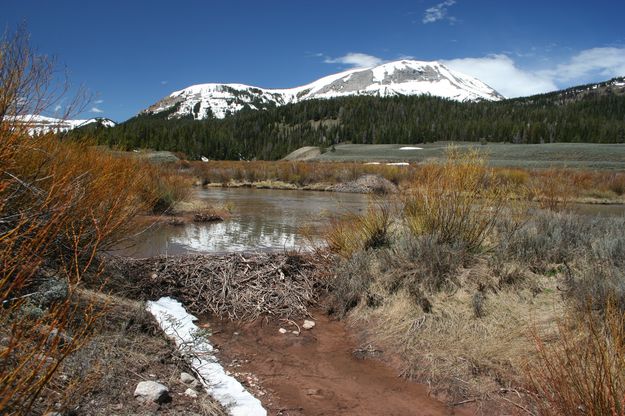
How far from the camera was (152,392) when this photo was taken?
3.20 meters

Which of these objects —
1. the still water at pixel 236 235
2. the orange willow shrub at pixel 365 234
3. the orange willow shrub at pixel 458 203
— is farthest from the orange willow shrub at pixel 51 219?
the orange willow shrub at pixel 458 203

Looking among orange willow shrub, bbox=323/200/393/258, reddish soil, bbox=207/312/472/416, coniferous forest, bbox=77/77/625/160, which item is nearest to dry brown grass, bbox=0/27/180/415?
reddish soil, bbox=207/312/472/416

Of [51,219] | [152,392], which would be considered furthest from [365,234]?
[51,219]

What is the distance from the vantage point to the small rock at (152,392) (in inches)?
124

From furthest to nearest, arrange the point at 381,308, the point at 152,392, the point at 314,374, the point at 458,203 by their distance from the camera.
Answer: the point at 458,203, the point at 381,308, the point at 314,374, the point at 152,392

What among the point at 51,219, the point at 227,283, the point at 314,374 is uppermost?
the point at 51,219

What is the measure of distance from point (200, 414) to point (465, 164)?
5158mm

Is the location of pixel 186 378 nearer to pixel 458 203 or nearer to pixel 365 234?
pixel 365 234

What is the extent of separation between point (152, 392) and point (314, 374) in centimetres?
179

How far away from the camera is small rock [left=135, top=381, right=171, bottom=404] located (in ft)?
10.3

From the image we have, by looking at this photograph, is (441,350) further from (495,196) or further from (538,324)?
(495,196)

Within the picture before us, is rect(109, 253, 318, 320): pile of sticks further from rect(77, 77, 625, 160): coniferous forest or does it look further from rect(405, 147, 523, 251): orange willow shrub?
rect(77, 77, 625, 160): coniferous forest

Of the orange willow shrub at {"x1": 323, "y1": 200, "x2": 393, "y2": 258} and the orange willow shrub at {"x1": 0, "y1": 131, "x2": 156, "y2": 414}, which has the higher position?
the orange willow shrub at {"x1": 0, "y1": 131, "x2": 156, "y2": 414}

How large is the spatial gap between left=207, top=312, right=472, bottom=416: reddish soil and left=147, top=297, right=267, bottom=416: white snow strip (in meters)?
0.16
